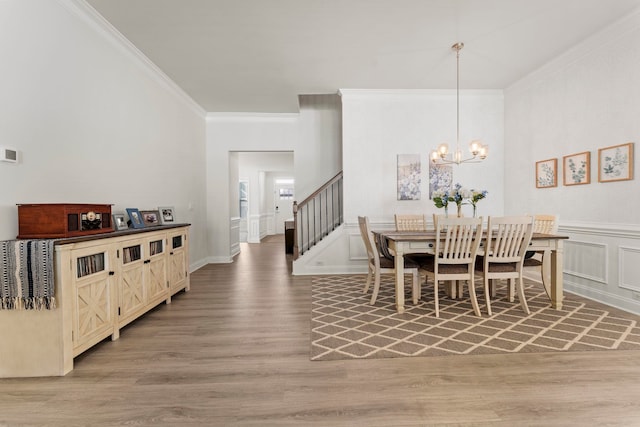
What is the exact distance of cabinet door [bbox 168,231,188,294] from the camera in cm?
405

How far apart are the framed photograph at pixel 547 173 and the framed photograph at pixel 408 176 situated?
6.05ft

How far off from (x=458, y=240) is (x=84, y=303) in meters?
3.52

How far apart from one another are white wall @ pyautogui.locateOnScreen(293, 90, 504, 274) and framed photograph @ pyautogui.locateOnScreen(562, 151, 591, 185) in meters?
1.44

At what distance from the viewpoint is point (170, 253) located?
4012mm

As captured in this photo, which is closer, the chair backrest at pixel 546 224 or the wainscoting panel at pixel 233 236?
the chair backrest at pixel 546 224

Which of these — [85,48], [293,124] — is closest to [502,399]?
[85,48]

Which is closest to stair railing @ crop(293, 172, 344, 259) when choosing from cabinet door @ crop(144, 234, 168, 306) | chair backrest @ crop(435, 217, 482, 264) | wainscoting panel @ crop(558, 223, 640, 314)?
cabinet door @ crop(144, 234, 168, 306)

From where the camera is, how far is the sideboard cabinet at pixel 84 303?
227 centimetres

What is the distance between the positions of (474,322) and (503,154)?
12.8 ft

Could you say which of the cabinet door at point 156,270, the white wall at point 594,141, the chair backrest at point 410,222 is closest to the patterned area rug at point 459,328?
the white wall at point 594,141

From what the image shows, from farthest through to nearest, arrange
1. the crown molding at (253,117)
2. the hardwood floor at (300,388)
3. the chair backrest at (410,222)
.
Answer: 1. the crown molding at (253,117)
2. the chair backrest at (410,222)
3. the hardwood floor at (300,388)

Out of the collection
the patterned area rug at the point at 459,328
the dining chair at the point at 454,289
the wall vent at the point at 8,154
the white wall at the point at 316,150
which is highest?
the white wall at the point at 316,150

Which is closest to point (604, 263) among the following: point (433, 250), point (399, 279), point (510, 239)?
point (510, 239)

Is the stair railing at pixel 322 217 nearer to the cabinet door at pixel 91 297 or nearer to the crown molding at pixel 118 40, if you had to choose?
the crown molding at pixel 118 40
